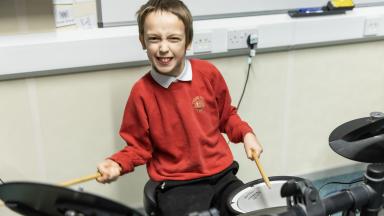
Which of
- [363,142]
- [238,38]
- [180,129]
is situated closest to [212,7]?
[238,38]

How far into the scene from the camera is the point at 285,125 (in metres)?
2.20

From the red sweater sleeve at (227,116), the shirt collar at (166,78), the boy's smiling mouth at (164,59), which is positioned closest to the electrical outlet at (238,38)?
the red sweater sleeve at (227,116)

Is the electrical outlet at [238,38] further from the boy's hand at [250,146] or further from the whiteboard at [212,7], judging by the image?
the boy's hand at [250,146]

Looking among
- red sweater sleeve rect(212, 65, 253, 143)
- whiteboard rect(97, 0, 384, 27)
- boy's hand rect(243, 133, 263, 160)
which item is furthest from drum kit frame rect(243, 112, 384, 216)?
whiteboard rect(97, 0, 384, 27)

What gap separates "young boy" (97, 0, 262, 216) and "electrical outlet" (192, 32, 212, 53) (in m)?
0.29

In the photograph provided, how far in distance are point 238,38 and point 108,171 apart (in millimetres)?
905

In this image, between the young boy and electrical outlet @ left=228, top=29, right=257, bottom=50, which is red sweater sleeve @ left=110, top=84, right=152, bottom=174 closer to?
the young boy

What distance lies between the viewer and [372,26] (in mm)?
2109

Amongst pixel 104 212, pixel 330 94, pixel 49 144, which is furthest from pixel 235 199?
pixel 330 94

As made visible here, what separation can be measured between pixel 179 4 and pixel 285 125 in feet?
3.42

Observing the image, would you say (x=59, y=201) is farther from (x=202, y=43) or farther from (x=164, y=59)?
(x=202, y=43)

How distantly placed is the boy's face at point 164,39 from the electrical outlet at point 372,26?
111 cm

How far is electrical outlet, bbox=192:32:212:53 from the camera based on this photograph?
1821 mm

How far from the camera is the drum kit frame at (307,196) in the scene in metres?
0.64
